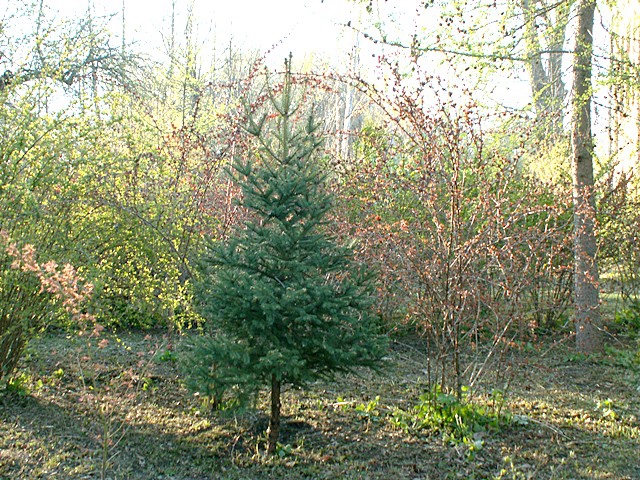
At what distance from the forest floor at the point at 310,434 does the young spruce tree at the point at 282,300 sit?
0.38 metres

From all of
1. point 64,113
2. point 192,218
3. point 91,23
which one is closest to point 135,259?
point 192,218

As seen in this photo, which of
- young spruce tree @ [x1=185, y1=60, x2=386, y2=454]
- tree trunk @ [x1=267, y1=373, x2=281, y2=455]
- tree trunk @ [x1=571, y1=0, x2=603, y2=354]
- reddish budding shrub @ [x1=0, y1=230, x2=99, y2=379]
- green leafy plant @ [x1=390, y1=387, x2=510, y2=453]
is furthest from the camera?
tree trunk @ [x1=571, y1=0, x2=603, y2=354]

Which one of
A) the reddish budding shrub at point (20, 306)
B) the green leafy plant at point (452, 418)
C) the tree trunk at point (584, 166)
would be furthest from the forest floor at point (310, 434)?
the tree trunk at point (584, 166)

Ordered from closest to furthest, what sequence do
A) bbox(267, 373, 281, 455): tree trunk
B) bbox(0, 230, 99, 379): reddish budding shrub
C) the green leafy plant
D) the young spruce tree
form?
the young spruce tree, bbox(267, 373, 281, 455): tree trunk, the green leafy plant, bbox(0, 230, 99, 379): reddish budding shrub

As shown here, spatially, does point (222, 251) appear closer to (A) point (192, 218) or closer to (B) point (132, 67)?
(A) point (192, 218)

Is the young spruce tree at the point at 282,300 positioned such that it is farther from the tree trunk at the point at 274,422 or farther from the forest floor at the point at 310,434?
the forest floor at the point at 310,434

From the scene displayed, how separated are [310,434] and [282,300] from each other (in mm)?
A: 1288

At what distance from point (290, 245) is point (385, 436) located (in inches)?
65.2

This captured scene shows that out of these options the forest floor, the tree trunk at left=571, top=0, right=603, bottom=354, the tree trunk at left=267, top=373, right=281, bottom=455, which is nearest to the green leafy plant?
the forest floor

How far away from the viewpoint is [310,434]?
4590 mm

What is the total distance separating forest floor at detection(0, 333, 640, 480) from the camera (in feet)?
13.1

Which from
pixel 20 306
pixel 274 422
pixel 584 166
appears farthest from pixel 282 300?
pixel 584 166

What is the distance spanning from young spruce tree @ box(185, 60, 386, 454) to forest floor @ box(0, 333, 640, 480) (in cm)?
38

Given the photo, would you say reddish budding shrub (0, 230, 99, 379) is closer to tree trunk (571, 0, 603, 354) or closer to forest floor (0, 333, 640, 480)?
forest floor (0, 333, 640, 480)
